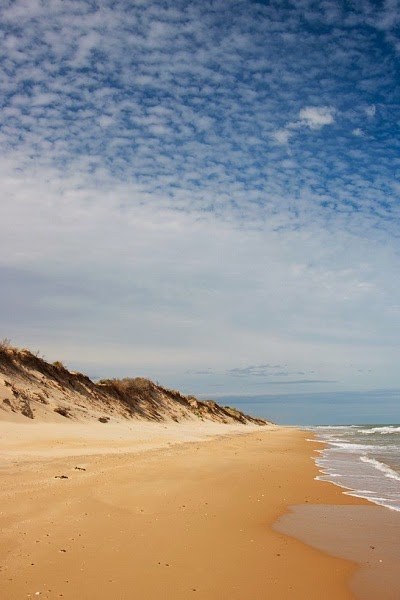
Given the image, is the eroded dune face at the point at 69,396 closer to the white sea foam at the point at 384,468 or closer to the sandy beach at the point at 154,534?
the sandy beach at the point at 154,534

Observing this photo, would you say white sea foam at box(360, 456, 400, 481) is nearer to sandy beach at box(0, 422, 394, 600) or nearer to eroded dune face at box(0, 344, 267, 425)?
sandy beach at box(0, 422, 394, 600)

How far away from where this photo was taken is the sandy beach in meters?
5.54

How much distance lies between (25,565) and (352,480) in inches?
464

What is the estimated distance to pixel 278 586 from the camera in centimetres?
570

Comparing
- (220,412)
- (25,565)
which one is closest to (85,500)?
(25,565)

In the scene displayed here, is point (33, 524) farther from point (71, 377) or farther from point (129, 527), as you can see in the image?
point (71, 377)

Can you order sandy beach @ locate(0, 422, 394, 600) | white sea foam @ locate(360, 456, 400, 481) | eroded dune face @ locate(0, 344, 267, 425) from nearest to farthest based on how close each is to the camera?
sandy beach @ locate(0, 422, 394, 600) → white sea foam @ locate(360, 456, 400, 481) → eroded dune face @ locate(0, 344, 267, 425)

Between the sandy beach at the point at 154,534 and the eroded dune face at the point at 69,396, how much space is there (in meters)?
10.2

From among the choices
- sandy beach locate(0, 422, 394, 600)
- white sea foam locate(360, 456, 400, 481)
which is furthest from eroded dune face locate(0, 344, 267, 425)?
white sea foam locate(360, 456, 400, 481)

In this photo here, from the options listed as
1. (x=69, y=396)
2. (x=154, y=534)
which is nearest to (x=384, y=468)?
(x=154, y=534)

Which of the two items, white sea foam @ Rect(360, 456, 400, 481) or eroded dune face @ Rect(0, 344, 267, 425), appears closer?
white sea foam @ Rect(360, 456, 400, 481)

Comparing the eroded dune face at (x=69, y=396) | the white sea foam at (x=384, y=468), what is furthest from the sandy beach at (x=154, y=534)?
the eroded dune face at (x=69, y=396)

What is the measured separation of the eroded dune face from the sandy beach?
33.5ft

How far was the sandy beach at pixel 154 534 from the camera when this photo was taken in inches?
218
